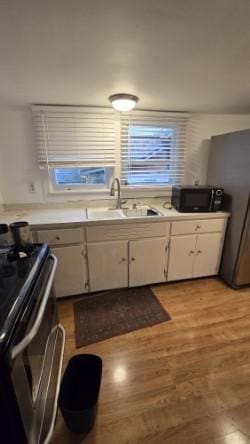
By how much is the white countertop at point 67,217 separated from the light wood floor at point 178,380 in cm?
87

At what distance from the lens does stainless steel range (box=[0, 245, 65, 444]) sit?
68 cm

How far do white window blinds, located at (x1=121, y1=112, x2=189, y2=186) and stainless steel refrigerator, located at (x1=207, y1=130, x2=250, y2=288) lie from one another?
1.38 ft

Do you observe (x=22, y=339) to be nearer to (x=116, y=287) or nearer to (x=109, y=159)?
(x=116, y=287)

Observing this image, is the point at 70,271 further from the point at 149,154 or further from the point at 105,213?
the point at 149,154

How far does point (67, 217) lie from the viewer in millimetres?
2074

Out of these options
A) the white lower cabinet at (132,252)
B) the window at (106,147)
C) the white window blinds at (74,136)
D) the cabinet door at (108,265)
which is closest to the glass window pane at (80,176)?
the window at (106,147)

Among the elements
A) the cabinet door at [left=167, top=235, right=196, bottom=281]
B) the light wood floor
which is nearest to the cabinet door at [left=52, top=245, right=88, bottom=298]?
the light wood floor

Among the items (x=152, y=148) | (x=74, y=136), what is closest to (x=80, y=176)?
(x=74, y=136)

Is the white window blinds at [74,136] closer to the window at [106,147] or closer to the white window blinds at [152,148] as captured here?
the window at [106,147]

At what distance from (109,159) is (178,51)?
142 centimetres

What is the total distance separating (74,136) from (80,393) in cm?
225

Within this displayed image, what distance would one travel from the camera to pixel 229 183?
2266 mm

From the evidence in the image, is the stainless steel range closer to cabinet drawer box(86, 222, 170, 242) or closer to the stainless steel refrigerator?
cabinet drawer box(86, 222, 170, 242)

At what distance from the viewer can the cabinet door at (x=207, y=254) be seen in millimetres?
2329
